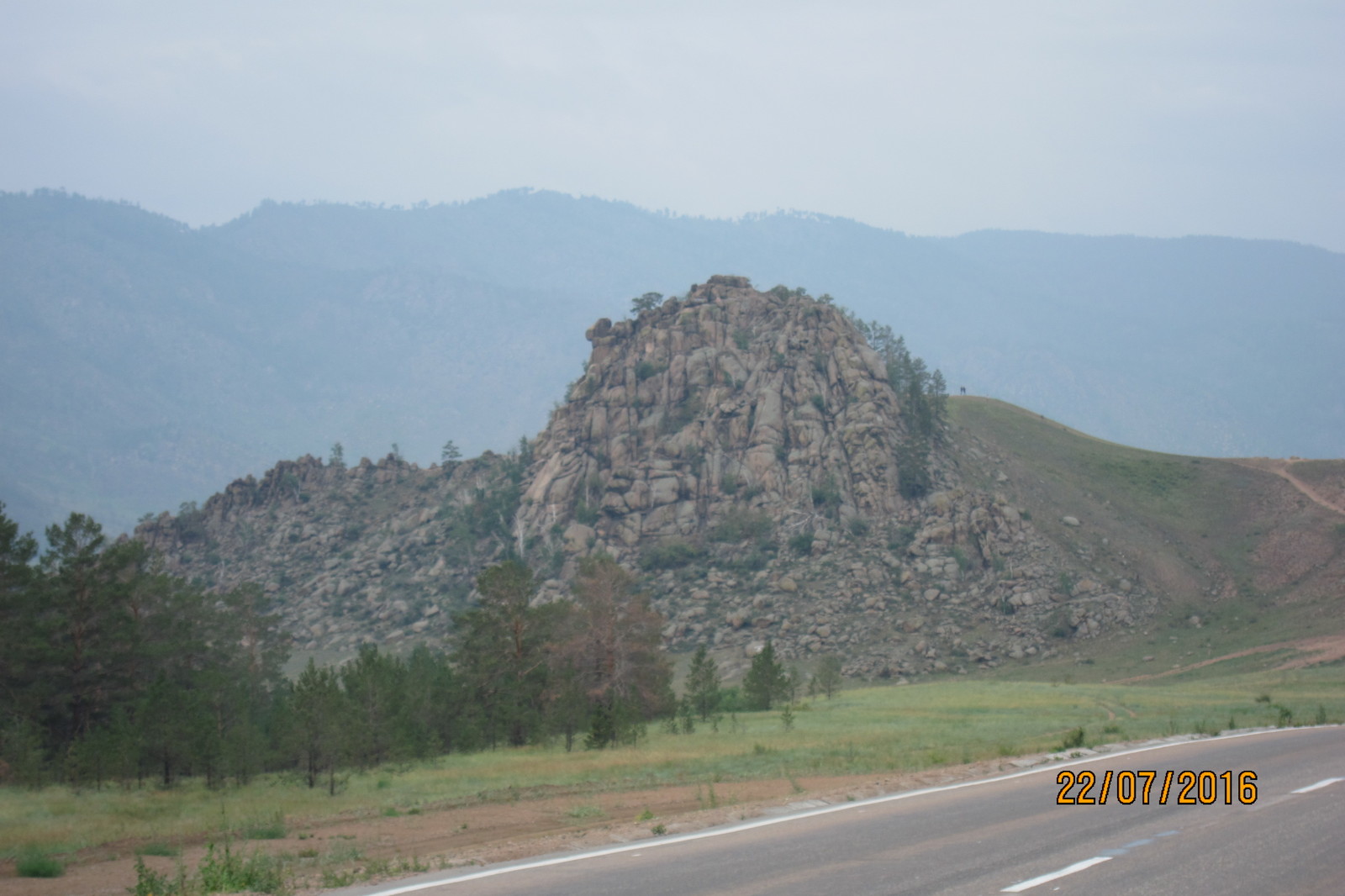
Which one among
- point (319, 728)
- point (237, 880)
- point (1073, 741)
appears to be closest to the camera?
point (237, 880)

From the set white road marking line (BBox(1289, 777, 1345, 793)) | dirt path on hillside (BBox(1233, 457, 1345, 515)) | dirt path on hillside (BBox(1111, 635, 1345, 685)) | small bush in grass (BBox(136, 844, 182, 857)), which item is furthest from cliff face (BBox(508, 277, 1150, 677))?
small bush in grass (BBox(136, 844, 182, 857))

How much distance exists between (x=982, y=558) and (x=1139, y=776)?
64780 mm

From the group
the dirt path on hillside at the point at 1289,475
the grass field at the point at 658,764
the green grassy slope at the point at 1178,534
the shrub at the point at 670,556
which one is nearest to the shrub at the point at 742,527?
the shrub at the point at 670,556

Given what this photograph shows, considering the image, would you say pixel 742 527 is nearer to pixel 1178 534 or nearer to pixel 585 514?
pixel 585 514

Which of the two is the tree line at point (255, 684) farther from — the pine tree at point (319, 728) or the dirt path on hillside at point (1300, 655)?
the dirt path on hillside at point (1300, 655)

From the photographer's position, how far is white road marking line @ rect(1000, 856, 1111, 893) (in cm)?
965

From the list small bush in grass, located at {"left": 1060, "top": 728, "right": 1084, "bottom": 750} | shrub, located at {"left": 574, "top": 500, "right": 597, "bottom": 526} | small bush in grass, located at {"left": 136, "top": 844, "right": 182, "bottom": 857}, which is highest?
shrub, located at {"left": 574, "top": 500, "right": 597, "bottom": 526}

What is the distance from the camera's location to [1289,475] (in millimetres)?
94250

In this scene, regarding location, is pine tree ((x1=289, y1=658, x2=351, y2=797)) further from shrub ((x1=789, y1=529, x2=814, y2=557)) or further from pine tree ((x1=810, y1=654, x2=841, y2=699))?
shrub ((x1=789, y1=529, x2=814, y2=557))

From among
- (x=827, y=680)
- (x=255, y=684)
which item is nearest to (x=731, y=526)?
(x=827, y=680)

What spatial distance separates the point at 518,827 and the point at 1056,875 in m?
11.2

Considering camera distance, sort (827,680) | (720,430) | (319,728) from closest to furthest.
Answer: (319,728) < (827,680) < (720,430)

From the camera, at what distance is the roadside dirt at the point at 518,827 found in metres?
13.8

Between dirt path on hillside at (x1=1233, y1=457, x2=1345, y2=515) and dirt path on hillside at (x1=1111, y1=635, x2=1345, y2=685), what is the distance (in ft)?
97.9
